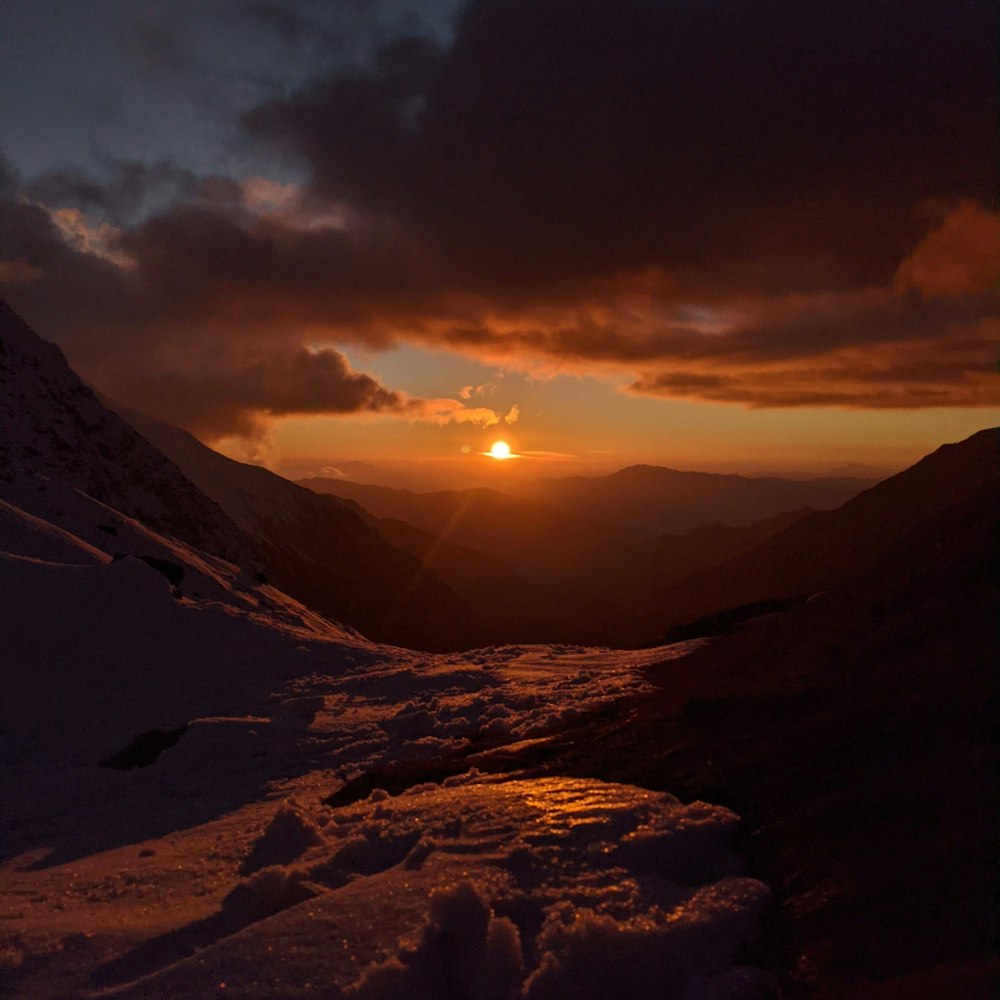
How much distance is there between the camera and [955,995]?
359 centimetres

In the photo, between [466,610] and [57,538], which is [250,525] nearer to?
[466,610]

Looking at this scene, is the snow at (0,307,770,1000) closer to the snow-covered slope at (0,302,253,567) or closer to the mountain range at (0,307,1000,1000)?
the mountain range at (0,307,1000,1000)

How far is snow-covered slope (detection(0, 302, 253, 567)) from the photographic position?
56.2 m

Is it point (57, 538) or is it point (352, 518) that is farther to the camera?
point (352, 518)

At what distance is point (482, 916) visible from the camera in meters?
4.68

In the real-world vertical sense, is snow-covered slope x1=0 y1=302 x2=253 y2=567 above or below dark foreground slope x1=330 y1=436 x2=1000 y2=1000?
above

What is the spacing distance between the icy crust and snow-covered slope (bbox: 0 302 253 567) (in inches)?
2159

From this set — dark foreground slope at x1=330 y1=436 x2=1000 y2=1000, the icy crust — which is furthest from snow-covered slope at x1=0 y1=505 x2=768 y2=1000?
dark foreground slope at x1=330 y1=436 x2=1000 y2=1000

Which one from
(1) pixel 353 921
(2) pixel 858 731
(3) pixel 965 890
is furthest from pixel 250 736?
(3) pixel 965 890

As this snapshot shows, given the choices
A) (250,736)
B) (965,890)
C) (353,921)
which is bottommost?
(250,736)

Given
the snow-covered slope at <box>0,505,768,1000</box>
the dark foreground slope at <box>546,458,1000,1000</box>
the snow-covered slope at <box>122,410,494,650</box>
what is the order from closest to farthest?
the dark foreground slope at <box>546,458,1000,1000</box>, the snow-covered slope at <box>0,505,768,1000</box>, the snow-covered slope at <box>122,410,494,650</box>

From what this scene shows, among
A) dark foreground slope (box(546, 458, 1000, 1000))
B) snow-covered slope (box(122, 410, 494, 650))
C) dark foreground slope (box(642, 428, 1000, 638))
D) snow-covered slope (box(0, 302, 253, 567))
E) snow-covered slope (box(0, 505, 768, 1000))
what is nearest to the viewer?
dark foreground slope (box(546, 458, 1000, 1000))

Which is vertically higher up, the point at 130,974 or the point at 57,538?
the point at 57,538

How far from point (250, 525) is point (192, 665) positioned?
92857 mm
